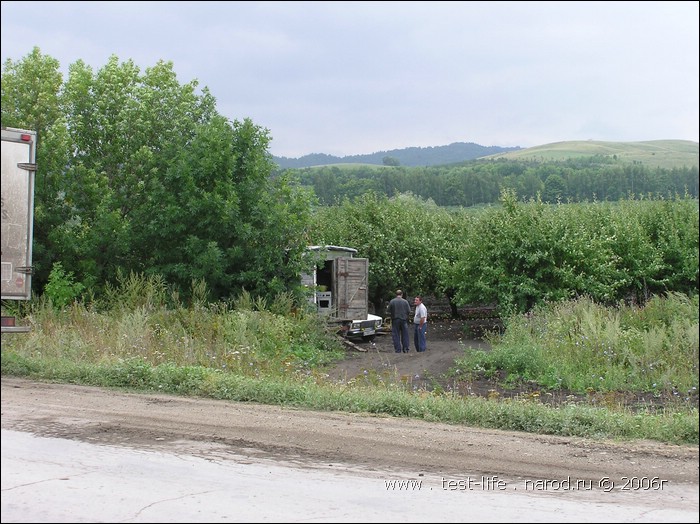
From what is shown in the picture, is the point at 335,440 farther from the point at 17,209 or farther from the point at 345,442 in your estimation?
the point at 17,209

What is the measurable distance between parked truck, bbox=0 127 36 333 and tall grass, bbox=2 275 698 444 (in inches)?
188

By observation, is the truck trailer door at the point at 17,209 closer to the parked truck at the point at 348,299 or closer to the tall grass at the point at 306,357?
the tall grass at the point at 306,357

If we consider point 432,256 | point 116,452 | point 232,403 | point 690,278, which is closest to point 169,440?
point 116,452

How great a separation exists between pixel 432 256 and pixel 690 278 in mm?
11721

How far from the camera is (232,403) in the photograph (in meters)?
11.6

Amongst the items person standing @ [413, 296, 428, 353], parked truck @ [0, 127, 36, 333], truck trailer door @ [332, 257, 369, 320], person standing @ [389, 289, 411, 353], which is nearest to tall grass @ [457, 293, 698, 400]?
person standing @ [389, 289, 411, 353]

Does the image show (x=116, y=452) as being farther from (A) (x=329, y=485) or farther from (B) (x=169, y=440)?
(A) (x=329, y=485)

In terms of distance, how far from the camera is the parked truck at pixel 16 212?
5.30 m

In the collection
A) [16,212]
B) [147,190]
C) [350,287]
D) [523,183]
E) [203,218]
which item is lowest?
[350,287]

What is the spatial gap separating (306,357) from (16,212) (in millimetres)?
14167

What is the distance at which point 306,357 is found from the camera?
63.0ft

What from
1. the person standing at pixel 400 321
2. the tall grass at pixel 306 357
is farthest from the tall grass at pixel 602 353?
the person standing at pixel 400 321

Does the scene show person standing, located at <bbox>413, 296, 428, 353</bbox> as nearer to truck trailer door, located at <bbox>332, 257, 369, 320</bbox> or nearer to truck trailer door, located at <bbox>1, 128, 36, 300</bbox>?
truck trailer door, located at <bbox>332, 257, 369, 320</bbox>

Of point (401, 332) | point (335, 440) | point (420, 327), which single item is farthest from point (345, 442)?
point (420, 327)
